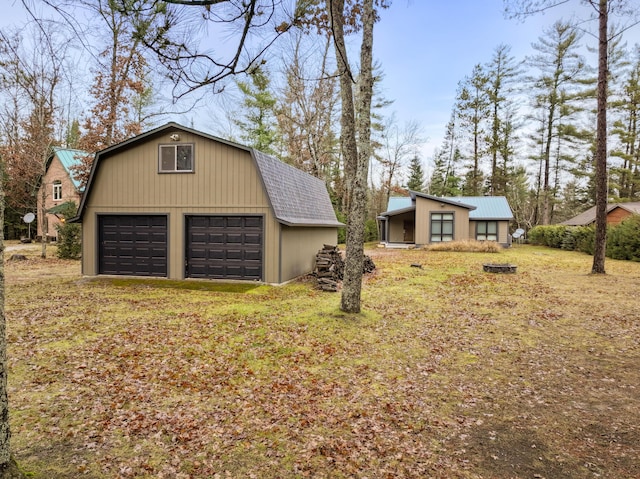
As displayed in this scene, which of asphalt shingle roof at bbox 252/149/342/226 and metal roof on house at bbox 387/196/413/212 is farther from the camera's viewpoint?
metal roof on house at bbox 387/196/413/212

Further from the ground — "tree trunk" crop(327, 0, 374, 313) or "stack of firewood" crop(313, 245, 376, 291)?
"tree trunk" crop(327, 0, 374, 313)

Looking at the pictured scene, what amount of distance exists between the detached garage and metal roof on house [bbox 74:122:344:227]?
0.04m

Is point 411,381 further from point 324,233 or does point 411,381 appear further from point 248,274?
point 324,233

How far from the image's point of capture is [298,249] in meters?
12.2

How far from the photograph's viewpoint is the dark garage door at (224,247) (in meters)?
10.9

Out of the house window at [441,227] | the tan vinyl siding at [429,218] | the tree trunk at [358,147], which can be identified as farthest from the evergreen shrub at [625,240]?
the tree trunk at [358,147]

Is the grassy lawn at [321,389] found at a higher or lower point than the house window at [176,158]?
lower

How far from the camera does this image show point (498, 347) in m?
5.75

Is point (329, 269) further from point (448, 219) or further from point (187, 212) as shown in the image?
point (448, 219)

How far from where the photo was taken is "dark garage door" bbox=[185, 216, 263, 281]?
10.9m

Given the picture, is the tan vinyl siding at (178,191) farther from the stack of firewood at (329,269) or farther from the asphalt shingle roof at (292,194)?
the stack of firewood at (329,269)

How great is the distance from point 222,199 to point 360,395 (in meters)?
8.25

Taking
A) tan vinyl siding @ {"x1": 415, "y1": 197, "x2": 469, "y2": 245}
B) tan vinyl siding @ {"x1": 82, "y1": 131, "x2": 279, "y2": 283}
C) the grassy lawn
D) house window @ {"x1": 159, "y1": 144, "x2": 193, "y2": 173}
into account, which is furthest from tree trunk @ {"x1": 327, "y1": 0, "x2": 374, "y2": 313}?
tan vinyl siding @ {"x1": 415, "y1": 197, "x2": 469, "y2": 245}

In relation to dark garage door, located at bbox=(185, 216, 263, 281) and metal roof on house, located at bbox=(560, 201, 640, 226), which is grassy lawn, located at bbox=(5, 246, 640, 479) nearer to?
dark garage door, located at bbox=(185, 216, 263, 281)
